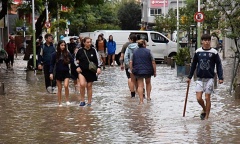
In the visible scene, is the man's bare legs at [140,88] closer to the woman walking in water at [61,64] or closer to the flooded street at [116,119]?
the flooded street at [116,119]

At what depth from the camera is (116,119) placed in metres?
13.7

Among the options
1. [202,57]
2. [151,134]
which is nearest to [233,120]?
[202,57]

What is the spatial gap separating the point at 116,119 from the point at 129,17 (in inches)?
3900

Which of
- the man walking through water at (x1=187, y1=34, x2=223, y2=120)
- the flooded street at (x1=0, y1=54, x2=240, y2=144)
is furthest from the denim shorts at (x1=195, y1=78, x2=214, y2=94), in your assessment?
the flooded street at (x1=0, y1=54, x2=240, y2=144)

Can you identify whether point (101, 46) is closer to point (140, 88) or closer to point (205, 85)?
point (140, 88)

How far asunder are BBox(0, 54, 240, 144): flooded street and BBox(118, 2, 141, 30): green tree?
9112cm

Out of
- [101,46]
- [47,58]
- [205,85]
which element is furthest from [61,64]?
[101,46]

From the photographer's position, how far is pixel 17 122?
13.4 metres

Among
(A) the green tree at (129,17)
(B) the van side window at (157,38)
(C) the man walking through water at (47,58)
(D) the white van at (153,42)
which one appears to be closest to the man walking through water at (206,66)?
(C) the man walking through water at (47,58)

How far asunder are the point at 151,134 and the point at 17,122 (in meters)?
3.08

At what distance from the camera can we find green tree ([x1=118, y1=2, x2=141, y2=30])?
111438 millimetres

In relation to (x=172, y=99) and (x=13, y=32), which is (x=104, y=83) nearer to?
(x=172, y=99)

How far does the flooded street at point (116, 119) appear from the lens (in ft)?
36.7

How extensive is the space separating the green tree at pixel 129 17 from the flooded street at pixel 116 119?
9112cm
